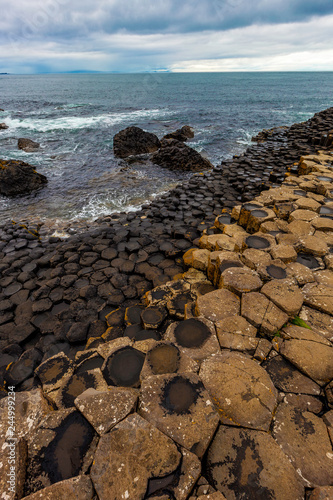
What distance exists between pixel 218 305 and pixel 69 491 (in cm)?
254

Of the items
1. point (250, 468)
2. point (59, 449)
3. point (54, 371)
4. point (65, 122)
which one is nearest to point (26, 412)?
point (59, 449)

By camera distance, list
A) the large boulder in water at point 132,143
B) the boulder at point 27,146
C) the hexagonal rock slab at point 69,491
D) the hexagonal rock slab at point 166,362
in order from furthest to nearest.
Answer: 1. the boulder at point 27,146
2. the large boulder in water at point 132,143
3. the hexagonal rock slab at point 166,362
4. the hexagonal rock slab at point 69,491

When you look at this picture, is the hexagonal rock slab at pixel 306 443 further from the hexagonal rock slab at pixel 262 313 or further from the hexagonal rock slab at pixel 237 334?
the hexagonal rock slab at pixel 262 313

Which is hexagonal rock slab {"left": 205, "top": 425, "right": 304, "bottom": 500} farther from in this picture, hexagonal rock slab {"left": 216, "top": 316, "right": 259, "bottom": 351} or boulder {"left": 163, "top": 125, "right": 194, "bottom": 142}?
boulder {"left": 163, "top": 125, "right": 194, "bottom": 142}

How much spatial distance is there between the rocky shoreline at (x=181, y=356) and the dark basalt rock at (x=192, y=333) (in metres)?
0.02

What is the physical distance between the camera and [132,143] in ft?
53.8

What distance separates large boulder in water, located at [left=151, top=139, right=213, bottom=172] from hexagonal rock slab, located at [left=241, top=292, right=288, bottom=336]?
1187 centimetres

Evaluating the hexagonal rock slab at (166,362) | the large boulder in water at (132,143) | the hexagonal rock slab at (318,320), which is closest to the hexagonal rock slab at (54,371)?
the hexagonal rock slab at (166,362)

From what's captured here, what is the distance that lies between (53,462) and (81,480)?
0.35m

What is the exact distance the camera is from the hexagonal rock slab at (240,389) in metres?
2.21

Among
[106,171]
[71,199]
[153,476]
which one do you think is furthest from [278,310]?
[106,171]

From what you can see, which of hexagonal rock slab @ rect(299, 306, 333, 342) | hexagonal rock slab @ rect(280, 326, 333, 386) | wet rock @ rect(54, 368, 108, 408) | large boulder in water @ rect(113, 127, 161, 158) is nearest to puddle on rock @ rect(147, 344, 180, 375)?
wet rock @ rect(54, 368, 108, 408)

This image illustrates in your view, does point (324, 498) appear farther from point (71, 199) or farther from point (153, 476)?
point (71, 199)

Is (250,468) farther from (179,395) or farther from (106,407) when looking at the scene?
(106,407)
